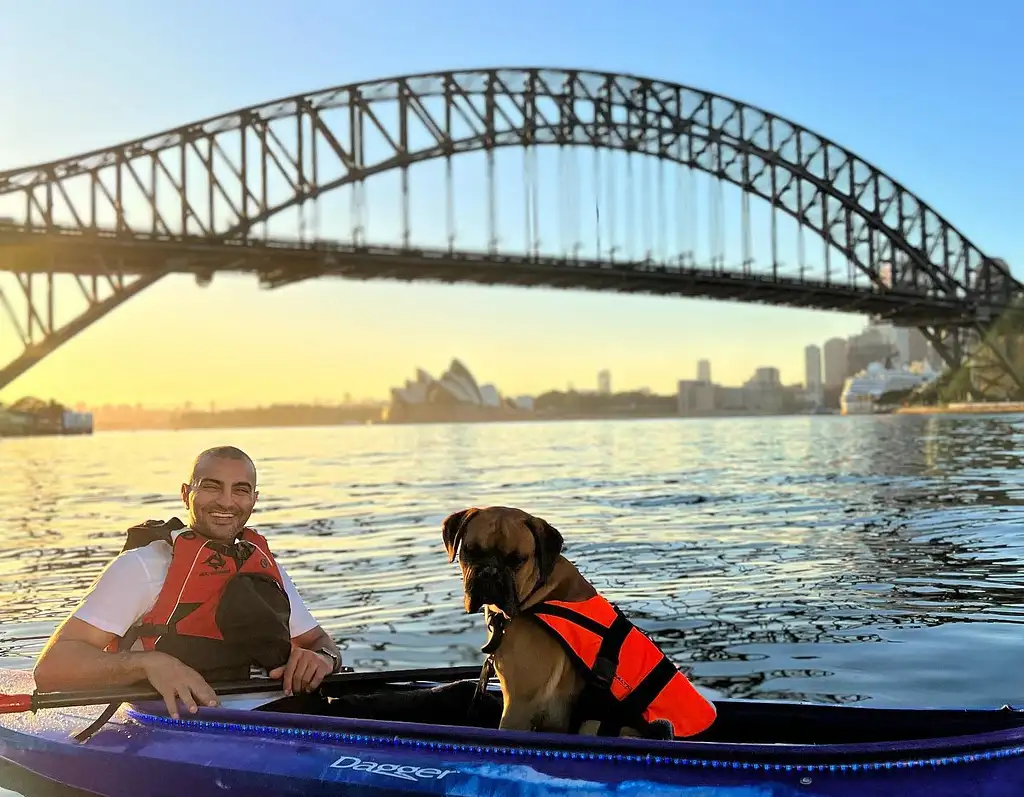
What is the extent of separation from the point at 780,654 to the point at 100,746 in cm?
369

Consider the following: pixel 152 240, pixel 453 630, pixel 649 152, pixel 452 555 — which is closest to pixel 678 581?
pixel 453 630

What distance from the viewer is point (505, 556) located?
3037mm

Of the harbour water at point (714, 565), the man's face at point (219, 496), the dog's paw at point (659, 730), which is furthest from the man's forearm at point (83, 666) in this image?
the harbour water at point (714, 565)

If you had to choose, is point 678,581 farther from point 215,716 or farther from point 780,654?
point 215,716

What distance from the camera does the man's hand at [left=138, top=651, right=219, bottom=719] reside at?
328 centimetres

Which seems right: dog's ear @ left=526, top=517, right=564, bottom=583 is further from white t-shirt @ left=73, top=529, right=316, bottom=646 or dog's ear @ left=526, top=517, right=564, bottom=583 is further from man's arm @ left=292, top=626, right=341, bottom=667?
white t-shirt @ left=73, top=529, right=316, bottom=646

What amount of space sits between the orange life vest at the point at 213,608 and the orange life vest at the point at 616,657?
42.1 inches

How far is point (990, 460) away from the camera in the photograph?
21.8m

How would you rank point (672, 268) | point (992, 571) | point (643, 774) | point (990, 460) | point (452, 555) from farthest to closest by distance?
1. point (672, 268)
2. point (990, 460)
3. point (992, 571)
4. point (452, 555)
5. point (643, 774)

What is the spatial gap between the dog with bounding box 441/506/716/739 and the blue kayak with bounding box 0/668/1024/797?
14cm

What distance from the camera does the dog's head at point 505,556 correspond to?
118 inches

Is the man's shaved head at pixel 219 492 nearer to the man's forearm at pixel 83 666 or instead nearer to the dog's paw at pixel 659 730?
the man's forearm at pixel 83 666

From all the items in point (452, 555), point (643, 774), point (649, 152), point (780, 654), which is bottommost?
point (780, 654)

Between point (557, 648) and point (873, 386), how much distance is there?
12263 cm
